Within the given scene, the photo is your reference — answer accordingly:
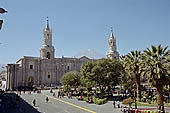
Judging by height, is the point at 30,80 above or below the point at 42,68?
below

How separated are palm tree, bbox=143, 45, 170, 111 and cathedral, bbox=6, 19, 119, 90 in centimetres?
5155

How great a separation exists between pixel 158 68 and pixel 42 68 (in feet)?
181

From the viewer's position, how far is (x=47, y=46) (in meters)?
69.2

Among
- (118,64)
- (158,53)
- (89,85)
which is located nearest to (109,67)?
(118,64)

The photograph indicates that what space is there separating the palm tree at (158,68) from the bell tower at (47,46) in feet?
174

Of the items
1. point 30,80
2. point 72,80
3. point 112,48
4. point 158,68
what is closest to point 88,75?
point 72,80

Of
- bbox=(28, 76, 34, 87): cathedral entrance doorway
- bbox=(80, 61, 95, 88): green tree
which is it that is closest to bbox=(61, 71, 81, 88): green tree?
bbox=(80, 61, 95, 88): green tree

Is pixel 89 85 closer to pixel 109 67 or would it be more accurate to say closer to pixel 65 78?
pixel 109 67

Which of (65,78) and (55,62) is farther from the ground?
(55,62)

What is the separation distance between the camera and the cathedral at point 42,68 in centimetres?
6463

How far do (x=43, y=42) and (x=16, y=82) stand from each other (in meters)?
15.9

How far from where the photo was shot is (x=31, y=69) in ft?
223

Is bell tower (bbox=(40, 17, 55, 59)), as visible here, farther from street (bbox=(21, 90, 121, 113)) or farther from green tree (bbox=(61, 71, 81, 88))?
street (bbox=(21, 90, 121, 113))

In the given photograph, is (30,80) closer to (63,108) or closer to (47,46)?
(47,46)
